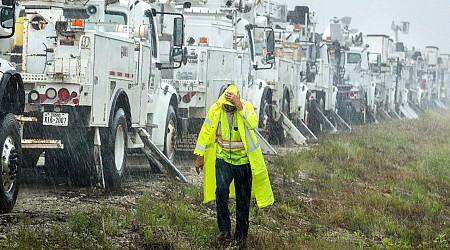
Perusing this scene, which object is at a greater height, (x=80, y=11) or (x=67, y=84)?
(x=80, y=11)

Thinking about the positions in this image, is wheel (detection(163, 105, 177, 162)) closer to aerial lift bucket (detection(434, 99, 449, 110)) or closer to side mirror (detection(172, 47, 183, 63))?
side mirror (detection(172, 47, 183, 63))

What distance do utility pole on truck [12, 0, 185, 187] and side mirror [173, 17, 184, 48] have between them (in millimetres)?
21

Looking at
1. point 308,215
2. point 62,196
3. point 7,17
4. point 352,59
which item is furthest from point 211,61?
point 352,59

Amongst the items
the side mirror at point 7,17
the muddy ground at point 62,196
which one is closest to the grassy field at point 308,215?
the muddy ground at point 62,196

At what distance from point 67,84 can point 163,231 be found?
2541 mm

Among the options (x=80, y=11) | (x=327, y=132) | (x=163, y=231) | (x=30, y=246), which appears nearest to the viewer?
(x=30, y=246)

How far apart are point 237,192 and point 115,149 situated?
11.3ft

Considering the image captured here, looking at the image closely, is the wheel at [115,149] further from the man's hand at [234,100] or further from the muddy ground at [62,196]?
the man's hand at [234,100]

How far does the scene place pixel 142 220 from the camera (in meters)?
9.54

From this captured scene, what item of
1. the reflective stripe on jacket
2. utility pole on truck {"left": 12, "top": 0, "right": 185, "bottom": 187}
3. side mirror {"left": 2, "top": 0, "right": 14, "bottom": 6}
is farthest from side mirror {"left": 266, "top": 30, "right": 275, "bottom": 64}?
side mirror {"left": 2, "top": 0, "right": 14, "bottom": 6}

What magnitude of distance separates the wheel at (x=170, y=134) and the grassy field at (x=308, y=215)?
167cm

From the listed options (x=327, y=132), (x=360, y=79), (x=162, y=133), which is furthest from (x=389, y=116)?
(x=162, y=133)

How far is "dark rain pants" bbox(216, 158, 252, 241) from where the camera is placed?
8.87 m

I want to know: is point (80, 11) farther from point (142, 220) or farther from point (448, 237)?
point (448, 237)
